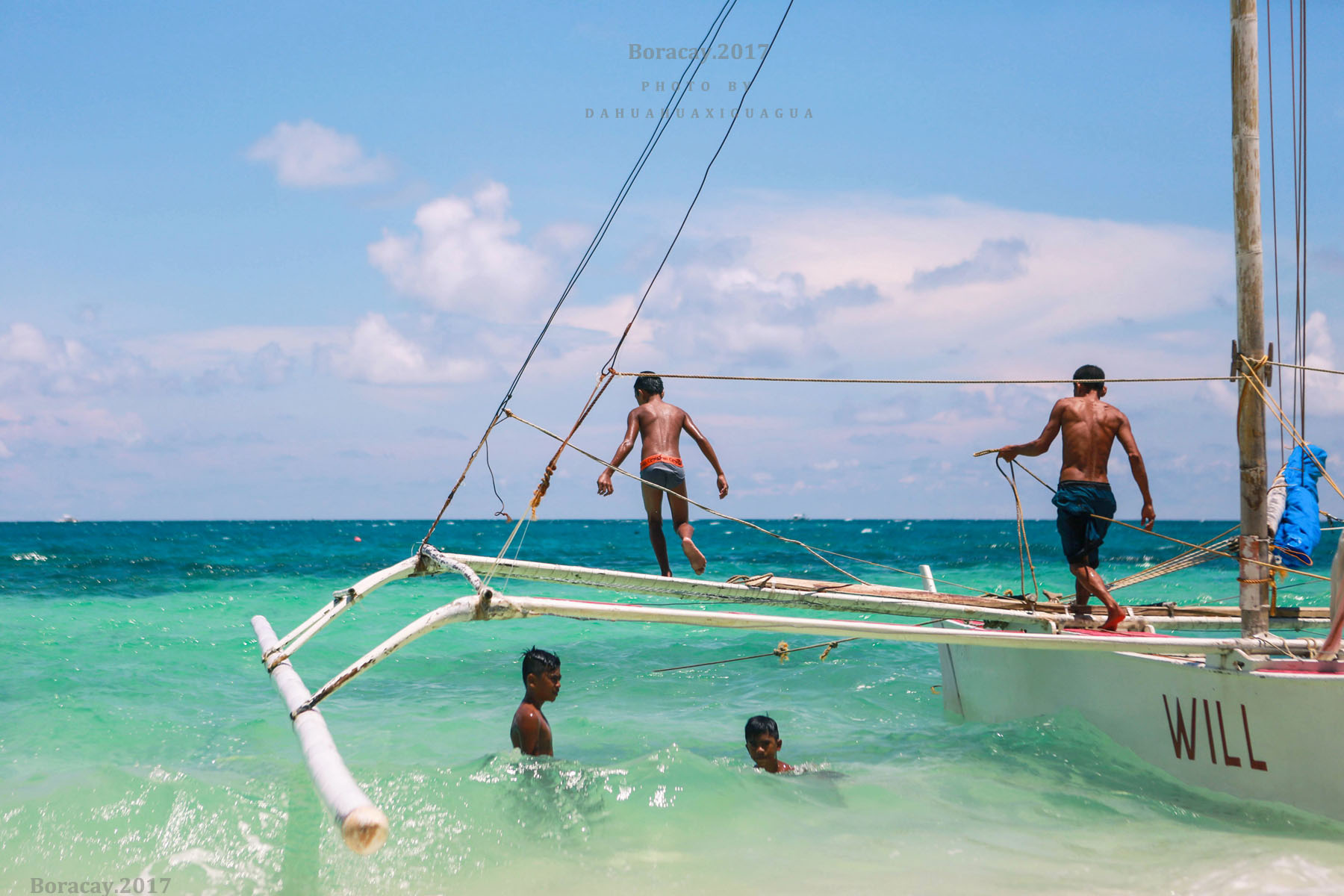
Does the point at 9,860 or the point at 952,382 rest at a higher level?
the point at 952,382

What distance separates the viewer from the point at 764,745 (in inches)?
237

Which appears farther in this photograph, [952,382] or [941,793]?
[952,382]

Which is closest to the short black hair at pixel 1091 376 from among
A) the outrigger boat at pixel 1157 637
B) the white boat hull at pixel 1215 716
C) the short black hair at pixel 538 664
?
the outrigger boat at pixel 1157 637

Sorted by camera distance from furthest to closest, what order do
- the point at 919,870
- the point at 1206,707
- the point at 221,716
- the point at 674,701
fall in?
the point at 674,701
the point at 221,716
the point at 1206,707
the point at 919,870

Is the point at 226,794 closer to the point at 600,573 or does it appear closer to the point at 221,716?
the point at 600,573

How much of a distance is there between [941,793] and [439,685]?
6111 millimetres

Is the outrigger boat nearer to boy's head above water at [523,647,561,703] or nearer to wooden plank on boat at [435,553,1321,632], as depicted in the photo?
wooden plank on boat at [435,553,1321,632]

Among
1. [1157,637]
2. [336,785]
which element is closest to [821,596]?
[1157,637]

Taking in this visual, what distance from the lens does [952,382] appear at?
6324 millimetres

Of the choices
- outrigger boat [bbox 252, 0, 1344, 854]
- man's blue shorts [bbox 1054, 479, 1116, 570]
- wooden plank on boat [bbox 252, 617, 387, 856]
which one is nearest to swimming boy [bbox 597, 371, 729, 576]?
outrigger boat [bbox 252, 0, 1344, 854]

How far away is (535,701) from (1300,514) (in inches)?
177

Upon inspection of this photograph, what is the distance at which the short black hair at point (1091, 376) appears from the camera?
20.4 feet

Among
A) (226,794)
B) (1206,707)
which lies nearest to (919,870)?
(1206,707)

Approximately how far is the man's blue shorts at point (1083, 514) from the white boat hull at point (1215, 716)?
26.1 inches
